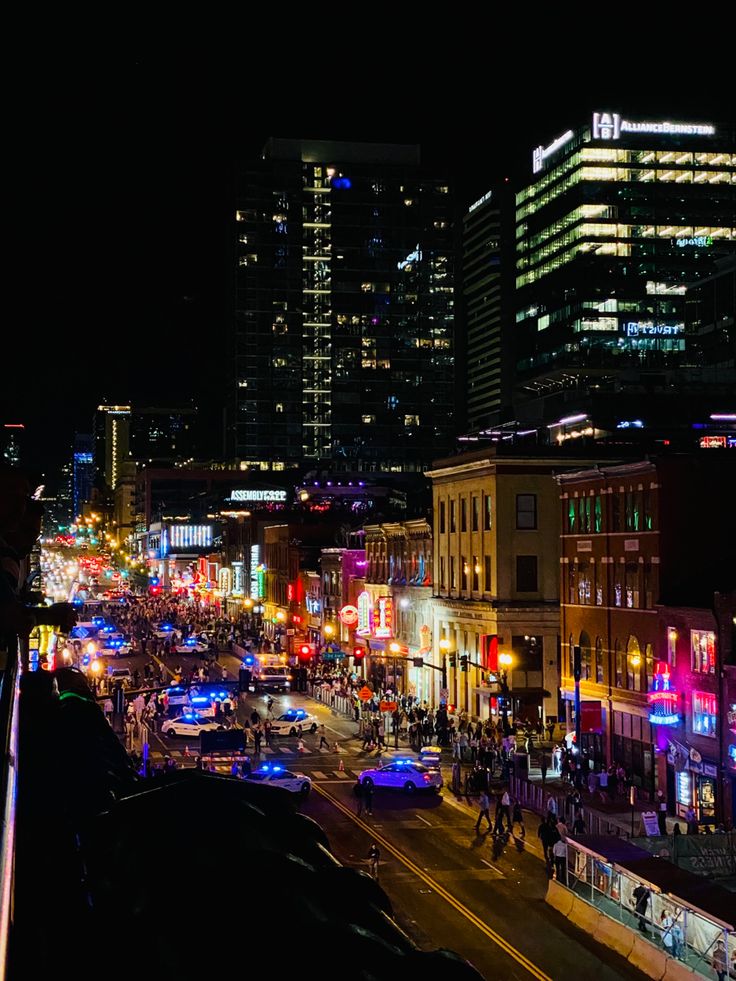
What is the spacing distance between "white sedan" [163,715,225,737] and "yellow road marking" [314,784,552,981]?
17.0m

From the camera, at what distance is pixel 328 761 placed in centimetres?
5759

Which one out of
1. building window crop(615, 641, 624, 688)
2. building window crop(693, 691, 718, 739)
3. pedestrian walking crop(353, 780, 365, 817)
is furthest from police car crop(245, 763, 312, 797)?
building window crop(615, 641, 624, 688)

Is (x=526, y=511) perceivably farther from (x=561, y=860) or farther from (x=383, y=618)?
(x=561, y=860)

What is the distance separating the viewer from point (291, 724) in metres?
65.4

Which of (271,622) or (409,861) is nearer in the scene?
(409,861)

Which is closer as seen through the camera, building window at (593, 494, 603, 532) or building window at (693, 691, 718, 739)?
building window at (693, 691, 718, 739)

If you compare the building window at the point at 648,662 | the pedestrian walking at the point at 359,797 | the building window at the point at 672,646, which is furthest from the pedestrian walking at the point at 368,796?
the building window at the point at 648,662

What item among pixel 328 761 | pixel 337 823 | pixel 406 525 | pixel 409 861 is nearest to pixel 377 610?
pixel 406 525

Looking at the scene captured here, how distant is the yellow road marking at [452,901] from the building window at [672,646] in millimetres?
13932

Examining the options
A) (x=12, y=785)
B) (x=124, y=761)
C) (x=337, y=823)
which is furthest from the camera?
(x=337, y=823)

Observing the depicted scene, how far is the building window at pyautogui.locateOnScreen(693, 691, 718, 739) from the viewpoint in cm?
→ 4631

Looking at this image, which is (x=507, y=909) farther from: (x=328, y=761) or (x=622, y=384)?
(x=622, y=384)

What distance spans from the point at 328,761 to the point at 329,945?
50978 millimetres

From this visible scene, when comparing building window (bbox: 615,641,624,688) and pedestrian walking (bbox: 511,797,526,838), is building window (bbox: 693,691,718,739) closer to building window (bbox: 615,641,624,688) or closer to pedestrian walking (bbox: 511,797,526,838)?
pedestrian walking (bbox: 511,797,526,838)
